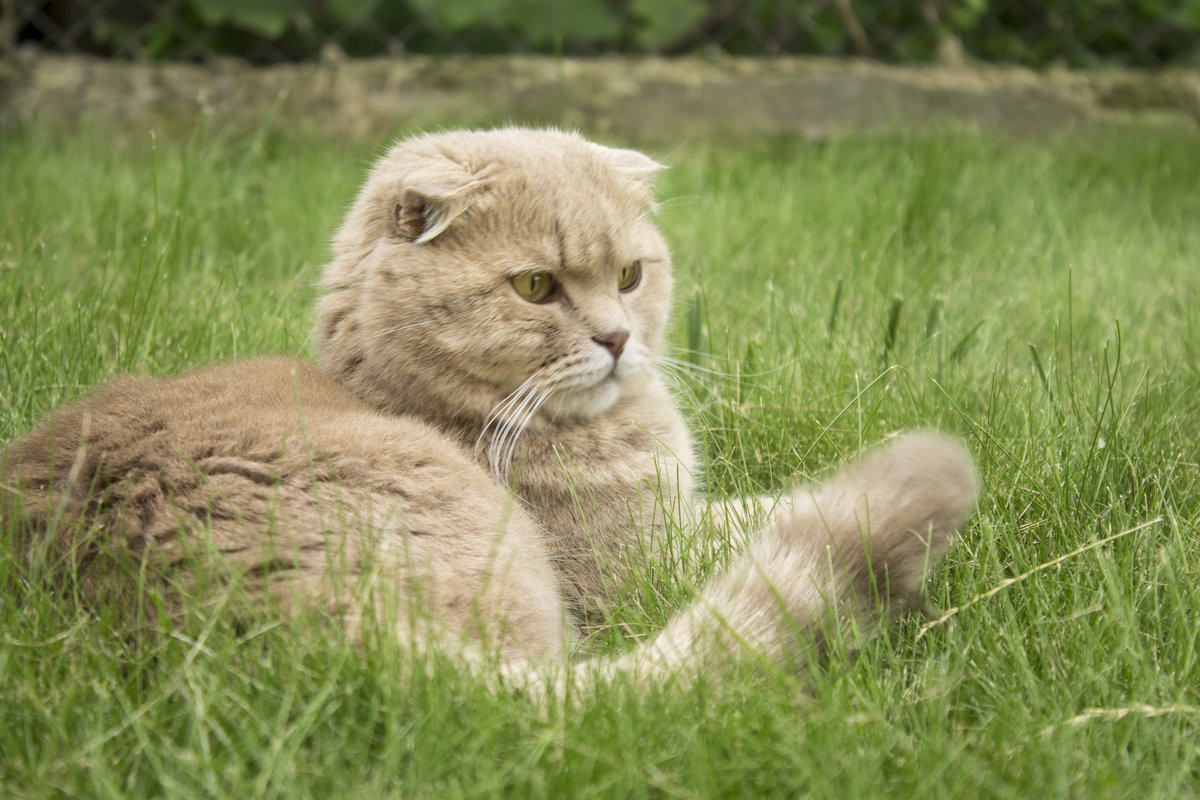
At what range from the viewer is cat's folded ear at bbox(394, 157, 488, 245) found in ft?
5.90

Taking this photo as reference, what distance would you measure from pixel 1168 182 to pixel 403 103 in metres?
3.31

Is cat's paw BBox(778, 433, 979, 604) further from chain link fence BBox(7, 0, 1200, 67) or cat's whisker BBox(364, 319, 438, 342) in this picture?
chain link fence BBox(7, 0, 1200, 67)

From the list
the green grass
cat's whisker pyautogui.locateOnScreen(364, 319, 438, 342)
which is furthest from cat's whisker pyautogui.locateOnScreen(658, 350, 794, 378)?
cat's whisker pyautogui.locateOnScreen(364, 319, 438, 342)

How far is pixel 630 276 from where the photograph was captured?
2059mm

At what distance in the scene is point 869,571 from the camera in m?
1.42

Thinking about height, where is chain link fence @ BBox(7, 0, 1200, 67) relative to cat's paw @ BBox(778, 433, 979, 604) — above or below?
above

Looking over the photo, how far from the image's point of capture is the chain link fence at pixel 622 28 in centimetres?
473

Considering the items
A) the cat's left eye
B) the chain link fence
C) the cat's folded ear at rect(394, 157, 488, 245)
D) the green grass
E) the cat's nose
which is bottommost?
the green grass

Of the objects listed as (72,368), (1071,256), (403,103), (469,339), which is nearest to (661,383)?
(469,339)

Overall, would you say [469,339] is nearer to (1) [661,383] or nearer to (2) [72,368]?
(1) [661,383]

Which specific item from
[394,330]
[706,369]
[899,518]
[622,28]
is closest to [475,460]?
[394,330]

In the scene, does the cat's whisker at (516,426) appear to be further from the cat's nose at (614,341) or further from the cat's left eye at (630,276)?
the cat's left eye at (630,276)

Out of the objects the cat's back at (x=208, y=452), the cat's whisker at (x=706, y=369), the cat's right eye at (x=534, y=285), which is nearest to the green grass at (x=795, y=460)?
the cat's whisker at (x=706, y=369)

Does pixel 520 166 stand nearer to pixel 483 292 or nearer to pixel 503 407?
pixel 483 292
